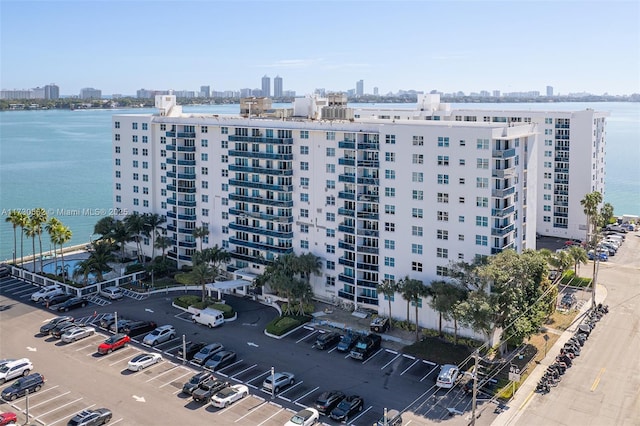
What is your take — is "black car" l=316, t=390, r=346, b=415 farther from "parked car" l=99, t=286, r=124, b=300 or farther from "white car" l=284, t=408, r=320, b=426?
"parked car" l=99, t=286, r=124, b=300

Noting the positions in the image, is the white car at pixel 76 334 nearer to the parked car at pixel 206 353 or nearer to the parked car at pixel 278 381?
the parked car at pixel 206 353

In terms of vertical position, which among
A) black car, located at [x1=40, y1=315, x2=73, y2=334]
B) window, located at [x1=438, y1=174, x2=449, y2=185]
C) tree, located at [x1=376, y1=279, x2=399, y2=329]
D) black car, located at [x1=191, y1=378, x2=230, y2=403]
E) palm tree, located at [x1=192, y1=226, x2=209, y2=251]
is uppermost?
window, located at [x1=438, y1=174, x2=449, y2=185]

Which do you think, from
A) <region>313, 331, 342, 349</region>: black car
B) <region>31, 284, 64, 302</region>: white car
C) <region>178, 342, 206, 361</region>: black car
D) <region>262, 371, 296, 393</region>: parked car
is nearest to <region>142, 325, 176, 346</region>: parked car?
<region>178, 342, 206, 361</region>: black car

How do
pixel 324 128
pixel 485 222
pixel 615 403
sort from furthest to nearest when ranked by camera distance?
pixel 324 128 → pixel 485 222 → pixel 615 403

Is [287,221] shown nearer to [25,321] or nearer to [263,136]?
[263,136]

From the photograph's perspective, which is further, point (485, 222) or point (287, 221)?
point (287, 221)

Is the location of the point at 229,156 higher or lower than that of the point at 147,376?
higher

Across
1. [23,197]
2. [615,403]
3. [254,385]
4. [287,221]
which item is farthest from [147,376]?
[23,197]
